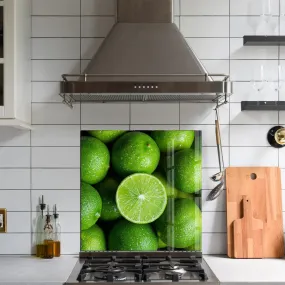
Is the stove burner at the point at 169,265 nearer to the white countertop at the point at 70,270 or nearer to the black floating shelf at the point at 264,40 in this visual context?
the white countertop at the point at 70,270

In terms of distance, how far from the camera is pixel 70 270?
2.54m

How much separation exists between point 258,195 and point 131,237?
66 cm

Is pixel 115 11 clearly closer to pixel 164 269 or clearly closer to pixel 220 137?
pixel 220 137

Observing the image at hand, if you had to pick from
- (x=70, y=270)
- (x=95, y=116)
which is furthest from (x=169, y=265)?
(x=95, y=116)

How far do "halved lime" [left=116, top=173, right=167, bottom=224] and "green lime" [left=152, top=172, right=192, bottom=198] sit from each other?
0.05 feet

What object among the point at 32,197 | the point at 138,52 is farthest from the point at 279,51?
the point at 32,197

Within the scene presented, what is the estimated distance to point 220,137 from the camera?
2.83 m

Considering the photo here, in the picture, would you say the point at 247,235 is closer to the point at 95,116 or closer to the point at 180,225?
the point at 180,225

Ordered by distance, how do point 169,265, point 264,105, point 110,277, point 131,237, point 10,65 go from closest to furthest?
point 110,277 → point 10,65 → point 169,265 → point 264,105 → point 131,237

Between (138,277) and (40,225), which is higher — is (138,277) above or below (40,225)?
below

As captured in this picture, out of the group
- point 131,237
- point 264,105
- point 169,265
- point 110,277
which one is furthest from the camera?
point 131,237

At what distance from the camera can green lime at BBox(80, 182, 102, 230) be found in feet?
9.60

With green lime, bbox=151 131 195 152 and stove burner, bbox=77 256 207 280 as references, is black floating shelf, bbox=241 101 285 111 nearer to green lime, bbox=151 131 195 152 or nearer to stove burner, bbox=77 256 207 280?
green lime, bbox=151 131 195 152

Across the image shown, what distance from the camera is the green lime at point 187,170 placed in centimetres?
293
